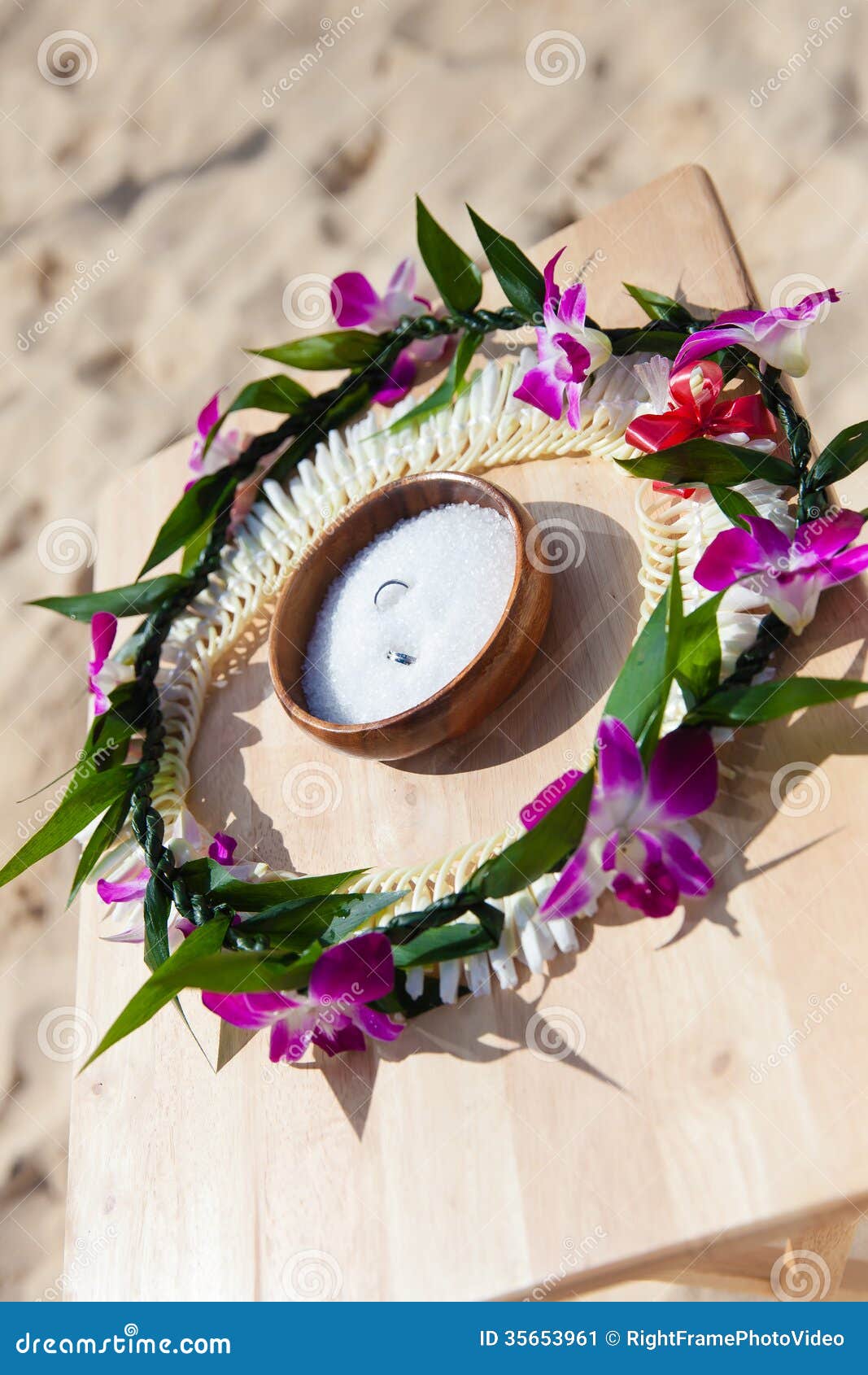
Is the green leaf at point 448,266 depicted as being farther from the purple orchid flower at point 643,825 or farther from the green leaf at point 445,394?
the purple orchid flower at point 643,825

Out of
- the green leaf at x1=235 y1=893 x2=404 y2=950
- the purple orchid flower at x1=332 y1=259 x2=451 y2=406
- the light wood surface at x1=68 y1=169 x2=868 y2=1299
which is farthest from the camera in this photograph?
the purple orchid flower at x1=332 y1=259 x2=451 y2=406

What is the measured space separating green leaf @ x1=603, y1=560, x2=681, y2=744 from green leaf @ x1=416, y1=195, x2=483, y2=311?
34 cm

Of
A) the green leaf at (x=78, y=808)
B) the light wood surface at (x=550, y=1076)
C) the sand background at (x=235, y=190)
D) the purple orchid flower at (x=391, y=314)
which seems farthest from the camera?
the sand background at (x=235, y=190)

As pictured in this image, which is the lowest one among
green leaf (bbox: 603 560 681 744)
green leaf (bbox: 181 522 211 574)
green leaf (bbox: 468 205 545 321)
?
green leaf (bbox: 603 560 681 744)

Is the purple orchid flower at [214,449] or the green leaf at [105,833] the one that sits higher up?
the purple orchid flower at [214,449]

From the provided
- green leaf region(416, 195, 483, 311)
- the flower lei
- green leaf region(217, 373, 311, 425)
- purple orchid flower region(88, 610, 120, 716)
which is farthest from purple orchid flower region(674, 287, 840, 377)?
purple orchid flower region(88, 610, 120, 716)

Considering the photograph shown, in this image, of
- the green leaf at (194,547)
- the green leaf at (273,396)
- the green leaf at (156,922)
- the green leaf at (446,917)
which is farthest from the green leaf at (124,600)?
the green leaf at (446,917)

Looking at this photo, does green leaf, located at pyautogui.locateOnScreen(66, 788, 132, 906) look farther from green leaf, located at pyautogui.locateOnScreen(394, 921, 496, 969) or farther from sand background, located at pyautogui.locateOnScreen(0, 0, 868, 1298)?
sand background, located at pyautogui.locateOnScreen(0, 0, 868, 1298)

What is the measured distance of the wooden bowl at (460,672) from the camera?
0.59 metres

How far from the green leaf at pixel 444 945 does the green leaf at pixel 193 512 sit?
0.38 m

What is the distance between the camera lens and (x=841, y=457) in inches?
22.3

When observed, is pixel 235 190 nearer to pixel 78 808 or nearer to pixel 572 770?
pixel 78 808

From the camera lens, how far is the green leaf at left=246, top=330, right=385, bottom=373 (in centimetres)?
82

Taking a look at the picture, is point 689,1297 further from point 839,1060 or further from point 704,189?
point 704,189
